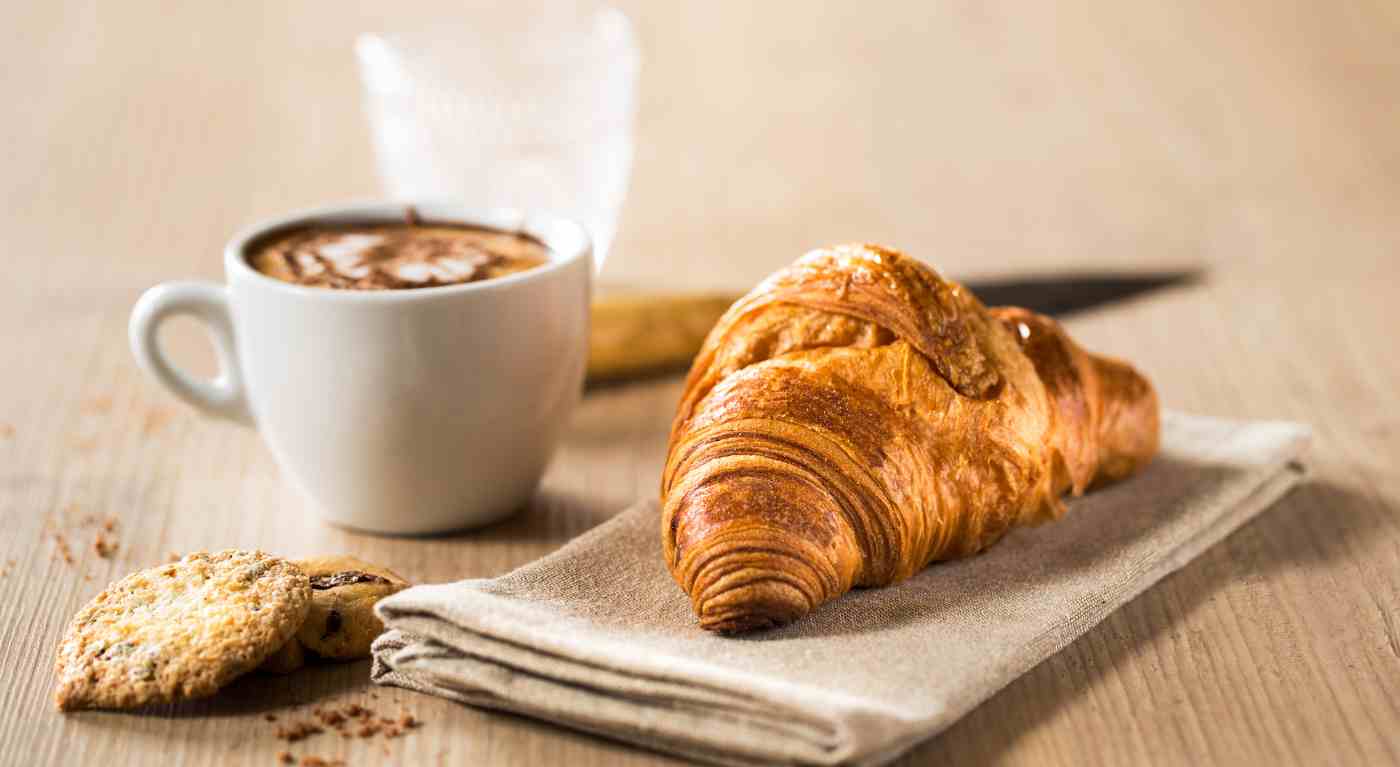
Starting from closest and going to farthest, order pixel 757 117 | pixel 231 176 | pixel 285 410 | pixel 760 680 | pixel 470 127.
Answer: pixel 760 680
pixel 285 410
pixel 470 127
pixel 231 176
pixel 757 117

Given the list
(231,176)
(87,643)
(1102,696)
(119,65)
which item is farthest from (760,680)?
(119,65)

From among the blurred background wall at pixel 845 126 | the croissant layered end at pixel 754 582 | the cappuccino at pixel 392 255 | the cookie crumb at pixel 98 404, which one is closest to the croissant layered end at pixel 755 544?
the croissant layered end at pixel 754 582

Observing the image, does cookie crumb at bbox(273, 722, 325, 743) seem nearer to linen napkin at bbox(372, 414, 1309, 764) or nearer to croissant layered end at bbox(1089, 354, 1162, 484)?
linen napkin at bbox(372, 414, 1309, 764)

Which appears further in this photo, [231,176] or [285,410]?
[231,176]

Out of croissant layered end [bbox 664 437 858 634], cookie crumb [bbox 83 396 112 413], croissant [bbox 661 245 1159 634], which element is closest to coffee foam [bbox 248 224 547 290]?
croissant [bbox 661 245 1159 634]

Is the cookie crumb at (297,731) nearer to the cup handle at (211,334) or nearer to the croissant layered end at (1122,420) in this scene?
the cup handle at (211,334)

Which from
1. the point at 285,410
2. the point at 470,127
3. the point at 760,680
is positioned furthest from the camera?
the point at 470,127

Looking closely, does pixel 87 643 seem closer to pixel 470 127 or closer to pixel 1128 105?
pixel 470 127
